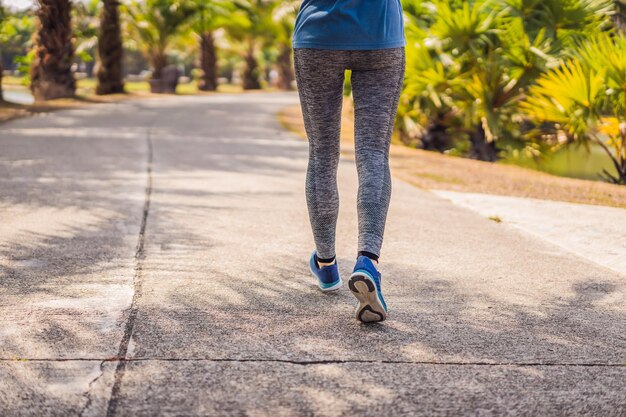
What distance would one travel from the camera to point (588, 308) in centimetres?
374

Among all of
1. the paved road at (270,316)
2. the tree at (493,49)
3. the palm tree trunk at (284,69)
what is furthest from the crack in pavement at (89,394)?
the palm tree trunk at (284,69)

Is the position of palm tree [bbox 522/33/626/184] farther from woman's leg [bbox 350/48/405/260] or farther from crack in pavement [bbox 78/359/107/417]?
crack in pavement [bbox 78/359/107/417]

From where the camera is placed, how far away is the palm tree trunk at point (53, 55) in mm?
21562

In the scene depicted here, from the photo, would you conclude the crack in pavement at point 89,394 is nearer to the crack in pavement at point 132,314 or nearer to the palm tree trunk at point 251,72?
the crack in pavement at point 132,314

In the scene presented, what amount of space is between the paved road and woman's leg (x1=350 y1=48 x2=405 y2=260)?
41cm

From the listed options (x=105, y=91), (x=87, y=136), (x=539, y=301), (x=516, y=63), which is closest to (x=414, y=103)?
(x=516, y=63)

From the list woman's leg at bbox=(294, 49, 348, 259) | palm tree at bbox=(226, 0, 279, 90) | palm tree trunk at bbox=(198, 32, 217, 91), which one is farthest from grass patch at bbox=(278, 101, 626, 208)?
palm tree trunk at bbox=(198, 32, 217, 91)

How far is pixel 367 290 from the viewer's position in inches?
124

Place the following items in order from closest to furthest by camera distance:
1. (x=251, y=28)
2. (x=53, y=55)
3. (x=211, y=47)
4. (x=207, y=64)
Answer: (x=53, y=55) → (x=207, y=64) → (x=211, y=47) → (x=251, y=28)

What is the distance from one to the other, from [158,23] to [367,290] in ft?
99.6

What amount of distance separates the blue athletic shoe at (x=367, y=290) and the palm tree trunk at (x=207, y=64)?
35.7 meters

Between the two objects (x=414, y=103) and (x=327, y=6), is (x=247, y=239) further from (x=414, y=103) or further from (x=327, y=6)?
(x=414, y=103)

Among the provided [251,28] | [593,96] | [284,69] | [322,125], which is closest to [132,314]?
[322,125]

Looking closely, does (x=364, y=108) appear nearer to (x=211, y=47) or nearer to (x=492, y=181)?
(x=492, y=181)
